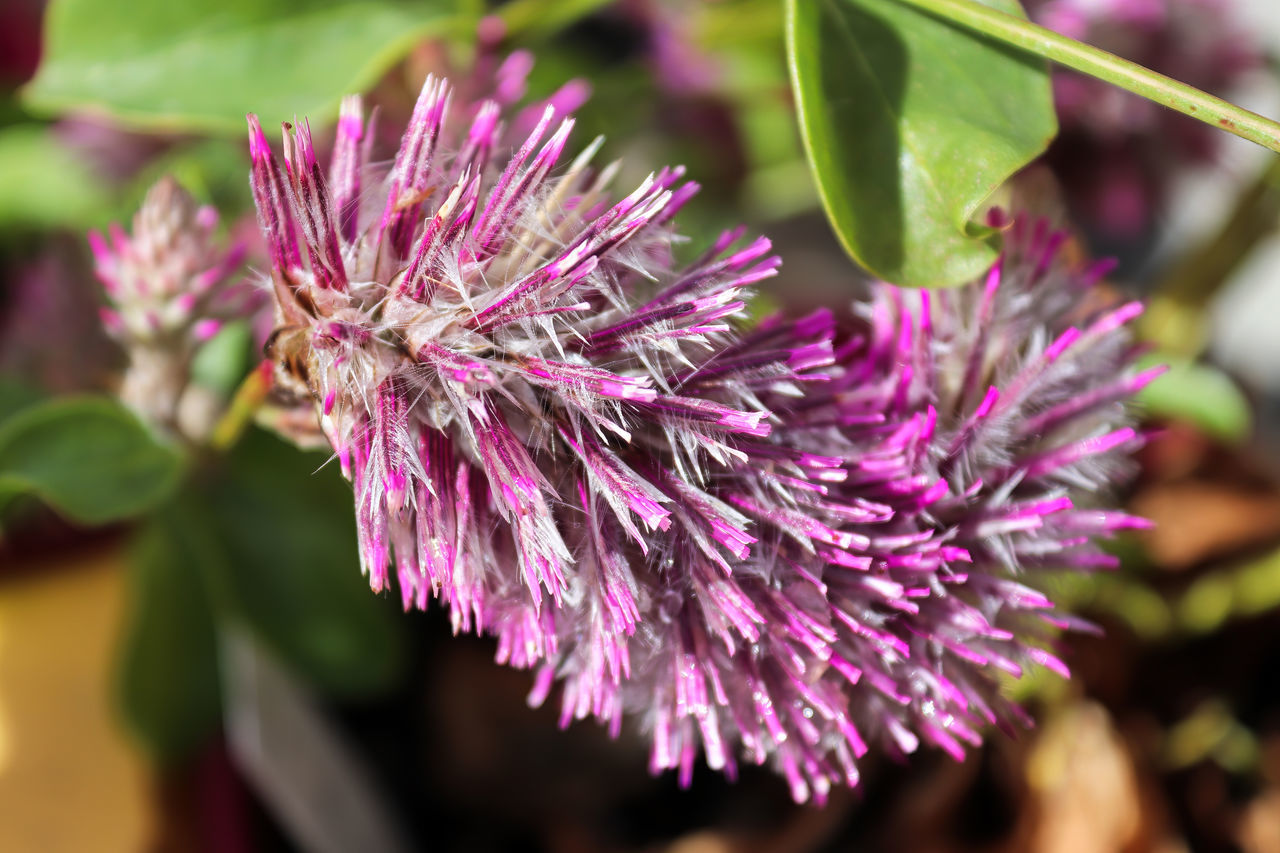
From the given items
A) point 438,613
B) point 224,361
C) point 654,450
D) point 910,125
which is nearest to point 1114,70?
point 910,125

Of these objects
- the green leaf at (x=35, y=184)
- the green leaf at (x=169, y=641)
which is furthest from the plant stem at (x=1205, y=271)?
the green leaf at (x=35, y=184)

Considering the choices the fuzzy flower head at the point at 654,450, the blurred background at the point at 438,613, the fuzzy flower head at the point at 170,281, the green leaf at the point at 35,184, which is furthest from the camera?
the green leaf at the point at 35,184

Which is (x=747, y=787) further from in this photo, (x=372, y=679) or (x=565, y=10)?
(x=565, y=10)

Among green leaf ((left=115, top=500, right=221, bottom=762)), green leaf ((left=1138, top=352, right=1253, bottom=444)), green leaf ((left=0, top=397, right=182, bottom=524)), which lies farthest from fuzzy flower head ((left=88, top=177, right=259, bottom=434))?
green leaf ((left=1138, top=352, right=1253, bottom=444))

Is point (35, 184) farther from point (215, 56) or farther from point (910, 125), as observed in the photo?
point (910, 125)

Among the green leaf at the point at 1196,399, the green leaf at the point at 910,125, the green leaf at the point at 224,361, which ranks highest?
the green leaf at the point at 910,125

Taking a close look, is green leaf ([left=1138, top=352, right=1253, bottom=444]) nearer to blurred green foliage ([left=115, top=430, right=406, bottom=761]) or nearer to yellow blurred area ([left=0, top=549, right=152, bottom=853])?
blurred green foliage ([left=115, top=430, right=406, bottom=761])

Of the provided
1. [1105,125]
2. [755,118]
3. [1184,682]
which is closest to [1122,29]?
[1105,125]

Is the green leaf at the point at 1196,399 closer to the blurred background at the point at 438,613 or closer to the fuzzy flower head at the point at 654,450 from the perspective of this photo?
the blurred background at the point at 438,613
